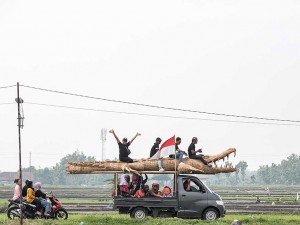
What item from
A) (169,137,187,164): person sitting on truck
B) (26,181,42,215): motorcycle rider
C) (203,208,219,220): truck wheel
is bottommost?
(203,208,219,220): truck wheel

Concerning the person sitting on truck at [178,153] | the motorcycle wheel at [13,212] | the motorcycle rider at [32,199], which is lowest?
the motorcycle wheel at [13,212]

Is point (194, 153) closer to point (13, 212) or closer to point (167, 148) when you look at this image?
point (167, 148)

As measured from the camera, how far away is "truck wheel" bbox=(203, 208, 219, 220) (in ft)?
98.0

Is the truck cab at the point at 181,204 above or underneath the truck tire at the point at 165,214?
above

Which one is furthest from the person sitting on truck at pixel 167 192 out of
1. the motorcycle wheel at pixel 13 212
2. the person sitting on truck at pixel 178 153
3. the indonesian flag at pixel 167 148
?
the motorcycle wheel at pixel 13 212

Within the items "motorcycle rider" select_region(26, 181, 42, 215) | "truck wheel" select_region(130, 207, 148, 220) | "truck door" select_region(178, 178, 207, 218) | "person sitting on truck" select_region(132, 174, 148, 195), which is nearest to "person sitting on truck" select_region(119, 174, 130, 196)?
"person sitting on truck" select_region(132, 174, 148, 195)

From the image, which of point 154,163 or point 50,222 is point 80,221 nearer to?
point 50,222

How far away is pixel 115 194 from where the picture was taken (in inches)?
1167

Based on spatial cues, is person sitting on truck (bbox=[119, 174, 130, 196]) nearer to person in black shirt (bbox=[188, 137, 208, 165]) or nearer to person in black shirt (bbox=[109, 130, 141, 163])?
person in black shirt (bbox=[109, 130, 141, 163])

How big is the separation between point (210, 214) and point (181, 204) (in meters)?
1.45

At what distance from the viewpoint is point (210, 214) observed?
29.9 meters

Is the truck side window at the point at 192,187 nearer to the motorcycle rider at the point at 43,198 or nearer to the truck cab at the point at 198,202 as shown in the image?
the truck cab at the point at 198,202

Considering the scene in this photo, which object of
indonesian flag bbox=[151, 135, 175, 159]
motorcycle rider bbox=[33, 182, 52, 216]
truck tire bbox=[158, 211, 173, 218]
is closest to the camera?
motorcycle rider bbox=[33, 182, 52, 216]

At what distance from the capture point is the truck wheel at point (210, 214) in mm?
29859
